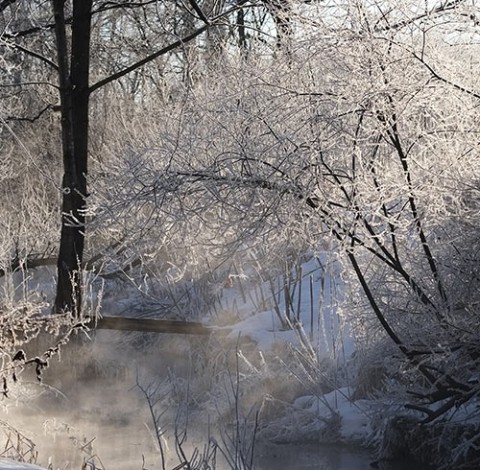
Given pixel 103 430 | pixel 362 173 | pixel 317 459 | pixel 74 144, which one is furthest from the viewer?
pixel 74 144

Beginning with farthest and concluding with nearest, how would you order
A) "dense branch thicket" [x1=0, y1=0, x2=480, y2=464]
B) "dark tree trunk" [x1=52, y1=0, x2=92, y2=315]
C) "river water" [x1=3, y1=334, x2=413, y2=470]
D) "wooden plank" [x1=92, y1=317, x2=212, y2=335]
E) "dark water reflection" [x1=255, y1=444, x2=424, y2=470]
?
"wooden plank" [x1=92, y1=317, x2=212, y2=335] < "dark tree trunk" [x1=52, y1=0, x2=92, y2=315] < "dark water reflection" [x1=255, y1=444, x2=424, y2=470] < "river water" [x1=3, y1=334, x2=413, y2=470] < "dense branch thicket" [x1=0, y1=0, x2=480, y2=464]

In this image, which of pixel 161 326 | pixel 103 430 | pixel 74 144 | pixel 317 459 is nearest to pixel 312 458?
pixel 317 459

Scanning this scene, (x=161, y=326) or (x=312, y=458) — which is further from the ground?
(x=161, y=326)

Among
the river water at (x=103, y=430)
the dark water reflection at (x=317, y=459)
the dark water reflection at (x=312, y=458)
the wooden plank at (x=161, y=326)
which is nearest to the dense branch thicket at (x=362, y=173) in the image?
the dark water reflection at (x=317, y=459)

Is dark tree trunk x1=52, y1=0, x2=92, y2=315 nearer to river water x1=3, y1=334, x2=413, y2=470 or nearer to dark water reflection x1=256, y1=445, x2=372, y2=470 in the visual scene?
river water x1=3, y1=334, x2=413, y2=470

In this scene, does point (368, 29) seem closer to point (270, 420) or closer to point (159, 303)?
point (270, 420)

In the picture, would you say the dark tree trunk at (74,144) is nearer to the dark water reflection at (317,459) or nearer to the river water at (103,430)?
the river water at (103,430)

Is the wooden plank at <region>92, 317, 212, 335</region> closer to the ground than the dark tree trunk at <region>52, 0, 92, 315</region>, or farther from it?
closer to the ground

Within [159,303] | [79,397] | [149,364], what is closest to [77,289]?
[79,397]

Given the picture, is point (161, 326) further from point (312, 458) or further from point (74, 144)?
point (312, 458)

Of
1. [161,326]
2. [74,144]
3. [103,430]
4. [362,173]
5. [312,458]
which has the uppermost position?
[74,144]

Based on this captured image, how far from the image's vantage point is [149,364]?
13.2 meters

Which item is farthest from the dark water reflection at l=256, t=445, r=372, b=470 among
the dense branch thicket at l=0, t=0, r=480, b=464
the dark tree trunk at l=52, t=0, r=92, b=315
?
the dark tree trunk at l=52, t=0, r=92, b=315

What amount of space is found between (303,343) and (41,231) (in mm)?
5032
